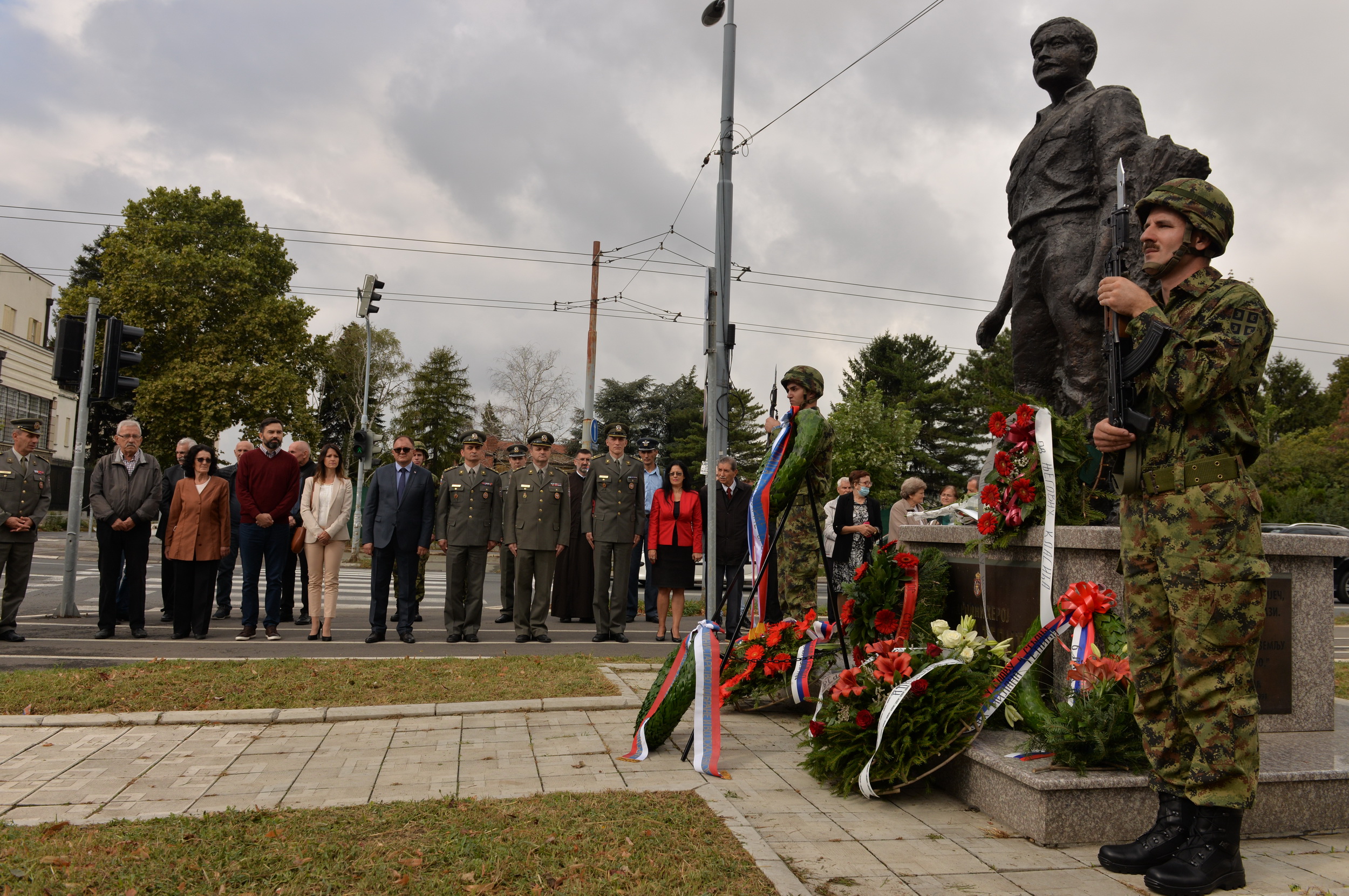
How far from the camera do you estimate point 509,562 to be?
12938mm

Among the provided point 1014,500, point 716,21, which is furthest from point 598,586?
point 716,21

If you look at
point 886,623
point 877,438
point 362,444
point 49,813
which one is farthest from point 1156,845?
point 877,438

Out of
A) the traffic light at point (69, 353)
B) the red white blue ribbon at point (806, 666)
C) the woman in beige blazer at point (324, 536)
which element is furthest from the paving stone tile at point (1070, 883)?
the traffic light at point (69, 353)

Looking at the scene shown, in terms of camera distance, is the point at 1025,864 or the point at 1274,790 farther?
the point at 1274,790

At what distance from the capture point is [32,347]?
46.8 m

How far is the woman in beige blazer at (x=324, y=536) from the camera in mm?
9711

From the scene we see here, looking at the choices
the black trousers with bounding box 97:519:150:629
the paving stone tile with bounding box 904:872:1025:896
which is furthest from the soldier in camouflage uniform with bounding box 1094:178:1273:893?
the black trousers with bounding box 97:519:150:629

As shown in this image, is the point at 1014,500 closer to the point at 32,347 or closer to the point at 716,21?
the point at 716,21

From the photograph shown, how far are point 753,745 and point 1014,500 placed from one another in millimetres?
2002

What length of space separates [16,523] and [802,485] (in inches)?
306

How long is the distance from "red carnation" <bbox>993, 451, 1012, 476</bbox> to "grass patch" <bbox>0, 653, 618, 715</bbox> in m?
3.03

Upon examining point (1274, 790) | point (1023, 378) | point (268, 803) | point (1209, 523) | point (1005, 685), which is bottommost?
point (268, 803)

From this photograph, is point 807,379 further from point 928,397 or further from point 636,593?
point 928,397

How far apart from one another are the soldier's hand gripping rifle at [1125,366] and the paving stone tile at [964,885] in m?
1.51
